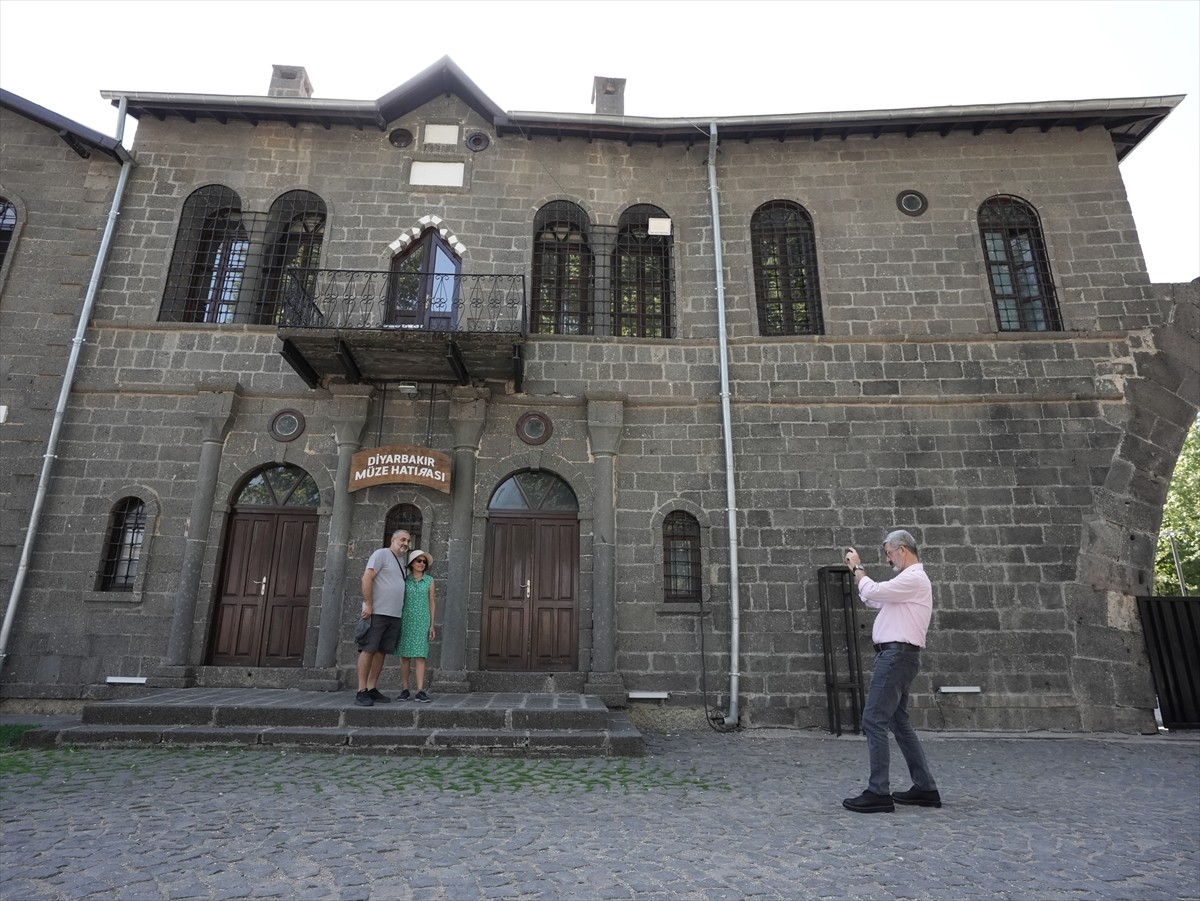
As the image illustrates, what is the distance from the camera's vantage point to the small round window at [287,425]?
33.3 ft

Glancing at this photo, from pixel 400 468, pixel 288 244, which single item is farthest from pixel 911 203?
pixel 288 244

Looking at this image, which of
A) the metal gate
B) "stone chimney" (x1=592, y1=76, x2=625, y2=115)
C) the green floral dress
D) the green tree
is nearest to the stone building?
the metal gate

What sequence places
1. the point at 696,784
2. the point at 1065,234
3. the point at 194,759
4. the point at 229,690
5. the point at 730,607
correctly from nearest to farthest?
the point at 696,784, the point at 194,759, the point at 229,690, the point at 730,607, the point at 1065,234

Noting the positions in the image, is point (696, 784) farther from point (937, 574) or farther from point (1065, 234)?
point (1065, 234)

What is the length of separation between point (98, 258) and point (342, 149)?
13.5 ft

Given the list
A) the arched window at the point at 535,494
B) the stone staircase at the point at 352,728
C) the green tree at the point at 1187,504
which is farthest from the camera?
the green tree at the point at 1187,504

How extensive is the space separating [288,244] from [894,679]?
10.8 m

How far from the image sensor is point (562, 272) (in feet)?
37.2

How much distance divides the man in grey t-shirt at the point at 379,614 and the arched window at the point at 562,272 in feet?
15.4

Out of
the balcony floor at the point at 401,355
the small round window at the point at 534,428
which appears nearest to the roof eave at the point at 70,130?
the balcony floor at the point at 401,355

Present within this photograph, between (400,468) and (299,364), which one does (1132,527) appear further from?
(299,364)

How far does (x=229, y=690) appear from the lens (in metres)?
8.80

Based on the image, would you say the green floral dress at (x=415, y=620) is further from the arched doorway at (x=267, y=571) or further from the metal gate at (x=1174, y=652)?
the metal gate at (x=1174, y=652)

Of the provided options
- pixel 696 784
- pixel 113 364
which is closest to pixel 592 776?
pixel 696 784
